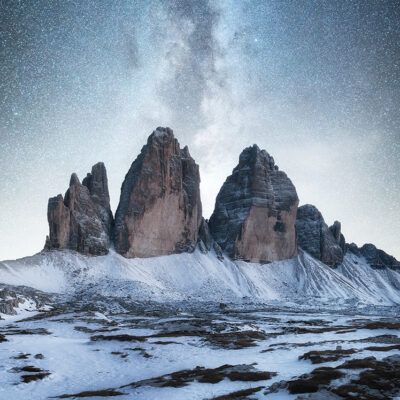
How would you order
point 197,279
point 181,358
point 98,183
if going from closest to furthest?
point 181,358 < point 197,279 < point 98,183

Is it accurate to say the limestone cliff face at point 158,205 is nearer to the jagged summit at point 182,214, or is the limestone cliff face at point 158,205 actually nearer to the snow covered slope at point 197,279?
the jagged summit at point 182,214

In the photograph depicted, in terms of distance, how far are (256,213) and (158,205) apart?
37.9m

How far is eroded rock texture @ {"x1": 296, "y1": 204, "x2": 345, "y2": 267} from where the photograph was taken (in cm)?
13388

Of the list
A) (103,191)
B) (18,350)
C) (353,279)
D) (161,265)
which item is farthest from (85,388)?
(353,279)

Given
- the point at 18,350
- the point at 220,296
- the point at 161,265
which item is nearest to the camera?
the point at 18,350

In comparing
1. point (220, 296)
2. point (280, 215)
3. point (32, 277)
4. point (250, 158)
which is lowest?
point (220, 296)

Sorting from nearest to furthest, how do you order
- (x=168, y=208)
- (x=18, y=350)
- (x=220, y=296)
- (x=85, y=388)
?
(x=85, y=388)
(x=18, y=350)
(x=220, y=296)
(x=168, y=208)

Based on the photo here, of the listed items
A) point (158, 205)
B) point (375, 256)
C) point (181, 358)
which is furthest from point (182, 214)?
point (375, 256)

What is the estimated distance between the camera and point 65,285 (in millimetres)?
72438

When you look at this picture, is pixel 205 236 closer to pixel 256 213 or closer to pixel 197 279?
pixel 256 213

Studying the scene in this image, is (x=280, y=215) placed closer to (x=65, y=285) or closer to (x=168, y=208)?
(x=168, y=208)

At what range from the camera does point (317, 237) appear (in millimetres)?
136375

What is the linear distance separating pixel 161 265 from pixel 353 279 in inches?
3272

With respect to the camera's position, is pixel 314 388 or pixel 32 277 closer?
pixel 314 388
